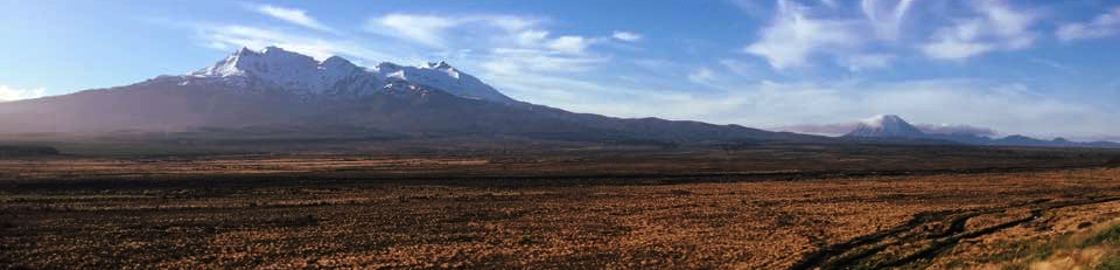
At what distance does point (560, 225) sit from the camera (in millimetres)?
32625

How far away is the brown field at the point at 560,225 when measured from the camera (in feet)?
76.2

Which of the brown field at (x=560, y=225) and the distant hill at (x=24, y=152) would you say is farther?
the distant hill at (x=24, y=152)

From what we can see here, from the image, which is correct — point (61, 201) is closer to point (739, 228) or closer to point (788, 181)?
point (739, 228)

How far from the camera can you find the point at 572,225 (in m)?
32.6

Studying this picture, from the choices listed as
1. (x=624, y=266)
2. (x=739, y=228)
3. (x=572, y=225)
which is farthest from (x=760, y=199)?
(x=624, y=266)

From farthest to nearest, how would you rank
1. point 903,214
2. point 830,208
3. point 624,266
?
point 830,208 → point 903,214 → point 624,266

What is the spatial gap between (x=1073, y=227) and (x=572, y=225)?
19.7 m

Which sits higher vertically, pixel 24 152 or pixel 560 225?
pixel 24 152

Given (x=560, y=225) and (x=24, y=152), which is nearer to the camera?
(x=560, y=225)

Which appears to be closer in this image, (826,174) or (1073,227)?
(1073,227)

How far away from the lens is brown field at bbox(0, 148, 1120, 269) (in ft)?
76.2

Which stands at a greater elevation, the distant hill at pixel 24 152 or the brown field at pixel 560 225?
the distant hill at pixel 24 152

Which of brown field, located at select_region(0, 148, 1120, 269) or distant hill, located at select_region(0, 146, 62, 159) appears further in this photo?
distant hill, located at select_region(0, 146, 62, 159)

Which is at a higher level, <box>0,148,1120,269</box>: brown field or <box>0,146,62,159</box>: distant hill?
<box>0,146,62,159</box>: distant hill
